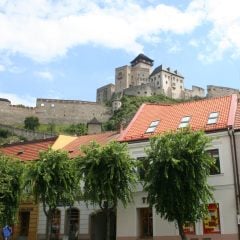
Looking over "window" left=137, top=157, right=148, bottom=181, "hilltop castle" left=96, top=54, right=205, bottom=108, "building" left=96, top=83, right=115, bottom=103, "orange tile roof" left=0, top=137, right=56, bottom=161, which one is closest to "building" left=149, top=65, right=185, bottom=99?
"hilltop castle" left=96, top=54, right=205, bottom=108

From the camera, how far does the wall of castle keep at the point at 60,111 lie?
469ft

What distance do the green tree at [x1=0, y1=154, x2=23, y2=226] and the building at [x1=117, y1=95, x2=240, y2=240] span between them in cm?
750

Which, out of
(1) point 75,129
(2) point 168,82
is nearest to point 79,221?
(1) point 75,129

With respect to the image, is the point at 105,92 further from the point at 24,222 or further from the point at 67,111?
the point at 24,222

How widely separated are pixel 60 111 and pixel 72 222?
377 ft

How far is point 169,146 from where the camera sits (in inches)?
1040

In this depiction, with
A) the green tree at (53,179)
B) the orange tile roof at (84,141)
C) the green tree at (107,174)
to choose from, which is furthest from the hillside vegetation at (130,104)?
the green tree at (107,174)

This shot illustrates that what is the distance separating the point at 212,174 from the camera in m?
28.6

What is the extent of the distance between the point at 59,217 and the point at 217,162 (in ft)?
45.6

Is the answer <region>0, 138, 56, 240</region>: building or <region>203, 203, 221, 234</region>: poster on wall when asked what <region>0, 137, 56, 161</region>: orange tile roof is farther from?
<region>203, 203, 221, 234</region>: poster on wall

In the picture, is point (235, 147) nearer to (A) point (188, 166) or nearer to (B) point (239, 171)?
(B) point (239, 171)

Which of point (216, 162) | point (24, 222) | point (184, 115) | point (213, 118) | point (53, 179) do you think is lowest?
point (24, 222)

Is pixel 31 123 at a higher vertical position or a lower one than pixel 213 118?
higher

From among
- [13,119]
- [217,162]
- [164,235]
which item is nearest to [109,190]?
[164,235]
